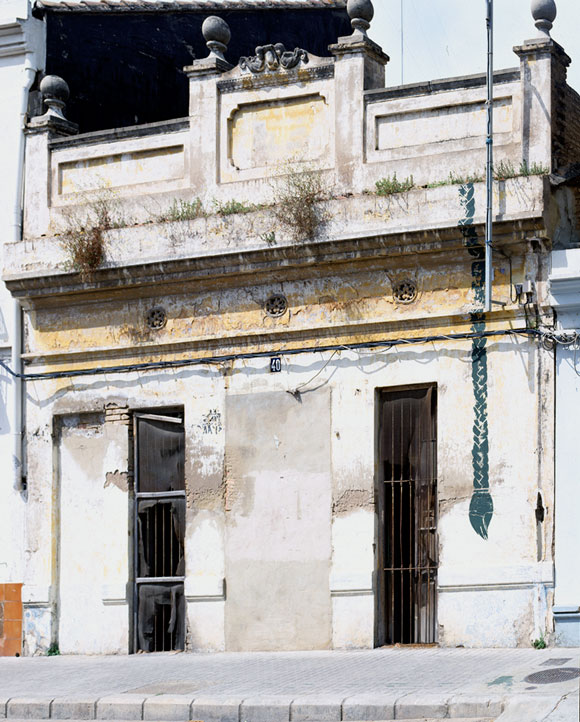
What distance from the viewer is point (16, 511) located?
18.0 m

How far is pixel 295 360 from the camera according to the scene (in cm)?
1642

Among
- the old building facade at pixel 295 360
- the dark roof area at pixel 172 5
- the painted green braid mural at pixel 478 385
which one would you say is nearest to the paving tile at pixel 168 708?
the old building facade at pixel 295 360

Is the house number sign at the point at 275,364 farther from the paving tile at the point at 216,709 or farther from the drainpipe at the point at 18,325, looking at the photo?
the paving tile at the point at 216,709

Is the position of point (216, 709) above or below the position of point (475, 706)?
below

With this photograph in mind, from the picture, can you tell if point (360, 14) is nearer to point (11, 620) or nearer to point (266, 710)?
point (266, 710)

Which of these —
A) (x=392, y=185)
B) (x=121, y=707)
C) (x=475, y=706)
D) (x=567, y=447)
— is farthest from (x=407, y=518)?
(x=475, y=706)

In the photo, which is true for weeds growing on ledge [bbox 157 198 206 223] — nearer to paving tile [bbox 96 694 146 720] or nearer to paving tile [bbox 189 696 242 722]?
paving tile [bbox 96 694 146 720]

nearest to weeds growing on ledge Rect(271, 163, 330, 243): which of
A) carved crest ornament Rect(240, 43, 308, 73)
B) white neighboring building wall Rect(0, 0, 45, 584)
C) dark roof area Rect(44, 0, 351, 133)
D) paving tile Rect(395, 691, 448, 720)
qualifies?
carved crest ornament Rect(240, 43, 308, 73)

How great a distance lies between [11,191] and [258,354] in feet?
13.7

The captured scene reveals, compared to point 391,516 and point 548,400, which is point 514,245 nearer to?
point 548,400

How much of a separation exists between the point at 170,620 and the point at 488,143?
21.6 ft

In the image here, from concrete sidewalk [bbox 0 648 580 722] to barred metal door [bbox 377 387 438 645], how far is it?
460 mm

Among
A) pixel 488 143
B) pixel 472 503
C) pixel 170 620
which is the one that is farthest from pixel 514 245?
pixel 170 620

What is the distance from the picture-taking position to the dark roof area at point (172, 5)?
754 inches
